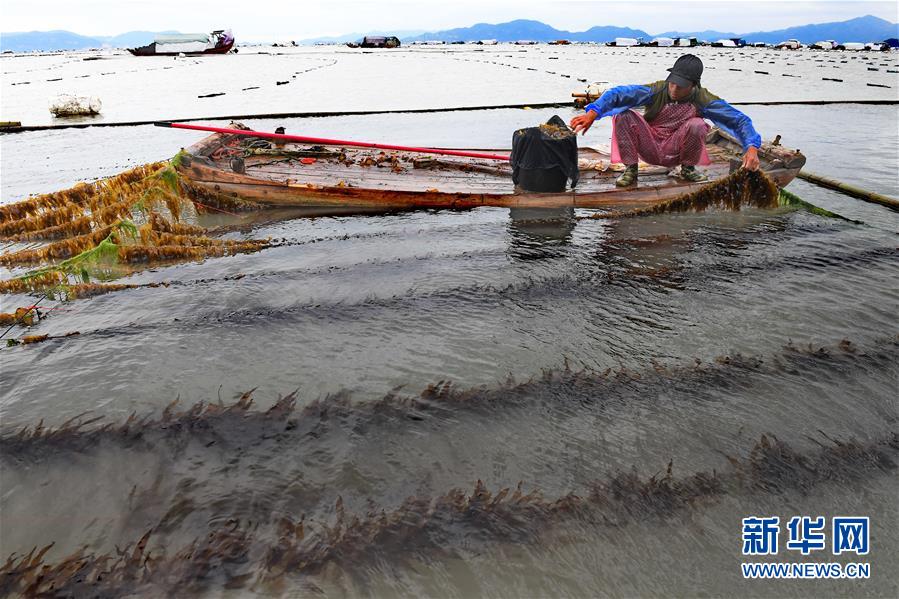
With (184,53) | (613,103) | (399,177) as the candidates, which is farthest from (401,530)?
(184,53)

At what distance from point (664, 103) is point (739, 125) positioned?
52.8 inches

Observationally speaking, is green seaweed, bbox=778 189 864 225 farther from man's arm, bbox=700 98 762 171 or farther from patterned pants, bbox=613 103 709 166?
patterned pants, bbox=613 103 709 166

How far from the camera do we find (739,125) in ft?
27.9

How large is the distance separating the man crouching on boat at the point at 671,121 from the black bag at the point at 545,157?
35.8 inches

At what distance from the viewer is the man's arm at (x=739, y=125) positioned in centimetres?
845

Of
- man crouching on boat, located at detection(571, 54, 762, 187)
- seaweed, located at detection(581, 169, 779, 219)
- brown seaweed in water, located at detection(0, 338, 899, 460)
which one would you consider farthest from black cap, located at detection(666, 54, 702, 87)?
brown seaweed in water, located at detection(0, 338, 899, 460)

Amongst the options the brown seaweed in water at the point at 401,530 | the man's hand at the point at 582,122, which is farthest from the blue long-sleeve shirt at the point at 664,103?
the brown seaweed in water at the point at 401,530

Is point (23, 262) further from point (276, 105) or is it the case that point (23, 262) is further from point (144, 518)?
point (276, 105)

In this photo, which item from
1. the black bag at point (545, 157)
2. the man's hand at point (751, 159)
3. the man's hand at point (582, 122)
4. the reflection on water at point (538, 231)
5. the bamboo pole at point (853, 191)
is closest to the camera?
the man's hand at point (582, 122)

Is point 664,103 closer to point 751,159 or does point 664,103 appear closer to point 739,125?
point 739,125

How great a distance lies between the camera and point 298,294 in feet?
22.1

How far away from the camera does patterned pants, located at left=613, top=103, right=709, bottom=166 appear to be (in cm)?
918

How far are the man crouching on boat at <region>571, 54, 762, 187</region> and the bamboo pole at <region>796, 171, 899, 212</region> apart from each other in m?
3.22

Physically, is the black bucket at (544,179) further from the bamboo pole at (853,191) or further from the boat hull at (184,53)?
the boat hull at (184,53)
